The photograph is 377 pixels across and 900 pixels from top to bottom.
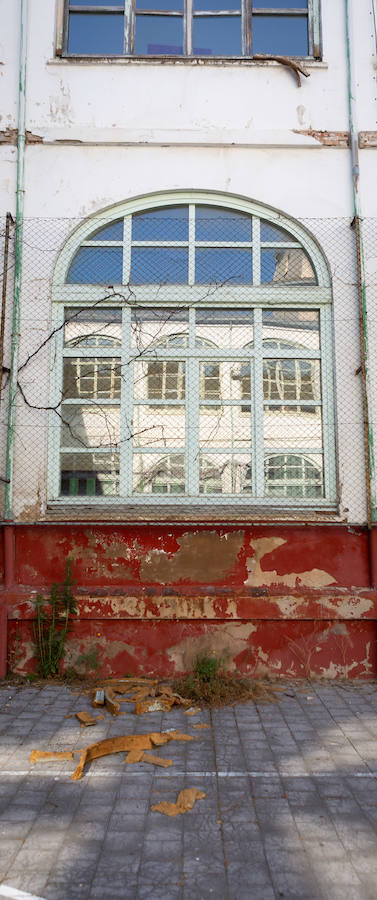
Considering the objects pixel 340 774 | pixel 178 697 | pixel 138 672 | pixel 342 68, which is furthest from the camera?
pixel 342 68

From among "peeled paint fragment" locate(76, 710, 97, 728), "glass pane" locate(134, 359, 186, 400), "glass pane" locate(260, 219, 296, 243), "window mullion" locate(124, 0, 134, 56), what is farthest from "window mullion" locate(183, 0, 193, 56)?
"peeled paint fragment" locate(76, 710, 97, 728)

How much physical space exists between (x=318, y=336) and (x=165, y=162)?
2.23 metres

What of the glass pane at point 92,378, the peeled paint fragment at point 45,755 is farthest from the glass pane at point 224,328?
the peeled paint fragment at point 45,755

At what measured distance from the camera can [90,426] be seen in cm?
563

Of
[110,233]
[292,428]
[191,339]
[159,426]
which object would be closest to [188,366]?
[191,339]

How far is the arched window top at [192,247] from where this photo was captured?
5773mm

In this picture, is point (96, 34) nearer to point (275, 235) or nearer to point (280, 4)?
point (280, 4)

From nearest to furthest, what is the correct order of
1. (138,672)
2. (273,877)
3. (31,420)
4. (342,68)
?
(273,877) < (138,672) < (31,420) < (342,68)

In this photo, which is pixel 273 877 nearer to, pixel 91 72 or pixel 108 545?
pixel 108 545

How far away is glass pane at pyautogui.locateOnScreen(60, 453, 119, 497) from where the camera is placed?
5.55 m

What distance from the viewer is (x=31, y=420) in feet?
18.2

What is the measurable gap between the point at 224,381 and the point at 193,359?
361 millimetres

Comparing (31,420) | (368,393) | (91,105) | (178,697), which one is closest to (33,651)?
(178,697)

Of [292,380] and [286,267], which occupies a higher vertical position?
[286,267]
